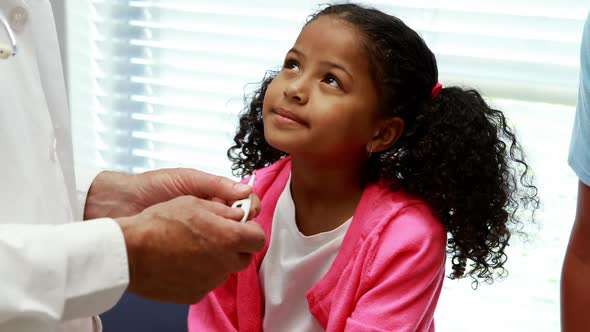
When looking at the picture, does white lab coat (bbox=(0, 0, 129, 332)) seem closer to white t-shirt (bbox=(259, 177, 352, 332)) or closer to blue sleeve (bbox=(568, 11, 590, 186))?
white t-shirt (bbox=(259, 177, 352, 332))

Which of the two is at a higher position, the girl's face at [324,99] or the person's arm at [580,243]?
the girl's face at [324,99]

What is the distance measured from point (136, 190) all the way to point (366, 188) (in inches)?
16.4

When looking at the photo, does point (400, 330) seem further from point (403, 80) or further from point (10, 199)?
point (10, 199)

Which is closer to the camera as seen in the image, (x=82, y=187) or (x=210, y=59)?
(x=82, y=187)

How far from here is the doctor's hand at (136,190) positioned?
1046 millimetres

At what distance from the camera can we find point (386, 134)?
125 cm

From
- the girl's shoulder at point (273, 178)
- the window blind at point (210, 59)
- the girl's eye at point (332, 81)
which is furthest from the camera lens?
the window blind at point (210, 59)

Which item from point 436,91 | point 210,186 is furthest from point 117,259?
point 436,91

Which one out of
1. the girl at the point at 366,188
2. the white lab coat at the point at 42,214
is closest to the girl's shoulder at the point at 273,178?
the girl at the point at 366,188

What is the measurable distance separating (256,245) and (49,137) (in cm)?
31

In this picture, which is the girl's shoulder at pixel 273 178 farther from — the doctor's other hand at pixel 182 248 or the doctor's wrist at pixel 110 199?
the doctor's other hand at pixel 182 248

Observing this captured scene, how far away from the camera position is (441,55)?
5.57 feet

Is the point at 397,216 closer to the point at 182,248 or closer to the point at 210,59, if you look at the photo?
the point at 182,248

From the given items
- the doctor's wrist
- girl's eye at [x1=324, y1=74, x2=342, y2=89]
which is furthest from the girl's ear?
the doctor's wrist
